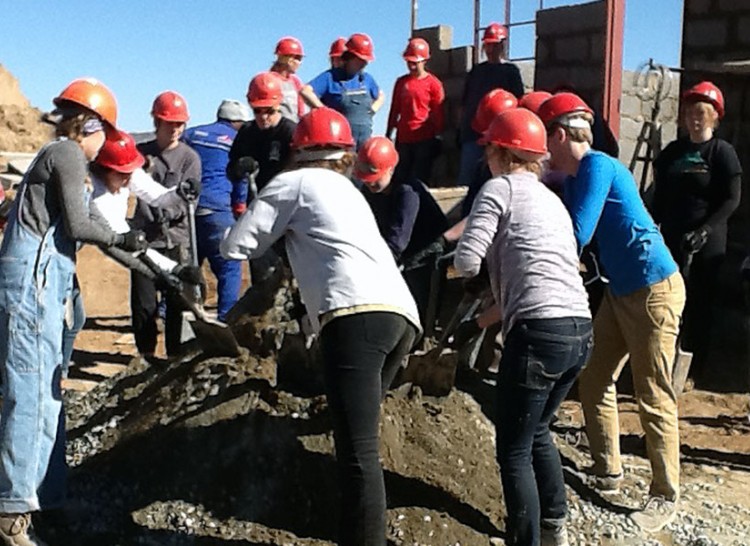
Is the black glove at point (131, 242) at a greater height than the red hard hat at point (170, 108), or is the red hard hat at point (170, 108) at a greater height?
the red hard hat at point (170, 108)

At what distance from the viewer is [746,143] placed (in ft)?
25.6

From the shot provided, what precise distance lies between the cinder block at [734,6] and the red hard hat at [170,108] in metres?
4.06

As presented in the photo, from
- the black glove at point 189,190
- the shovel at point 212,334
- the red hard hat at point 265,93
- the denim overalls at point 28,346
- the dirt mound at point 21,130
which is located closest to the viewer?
the denim overalls at point 28,346

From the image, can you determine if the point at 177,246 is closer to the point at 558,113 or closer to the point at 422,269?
the point at 422,269

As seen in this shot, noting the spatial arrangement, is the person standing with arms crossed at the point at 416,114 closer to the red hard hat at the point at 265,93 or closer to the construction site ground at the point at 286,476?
the red hard hat at the point at 265,93

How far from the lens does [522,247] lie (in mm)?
3605

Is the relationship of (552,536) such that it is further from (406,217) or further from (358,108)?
(358,108)

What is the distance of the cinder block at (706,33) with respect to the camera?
7.91m

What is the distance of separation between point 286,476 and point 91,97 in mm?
1685

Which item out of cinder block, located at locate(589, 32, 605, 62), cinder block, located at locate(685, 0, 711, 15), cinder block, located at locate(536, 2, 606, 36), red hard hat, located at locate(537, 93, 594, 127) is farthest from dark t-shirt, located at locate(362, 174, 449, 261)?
cinder block, located at locate(536, 2, 606, 36)

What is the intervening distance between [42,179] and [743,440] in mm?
4047

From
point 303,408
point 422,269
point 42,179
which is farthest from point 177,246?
point 42,179

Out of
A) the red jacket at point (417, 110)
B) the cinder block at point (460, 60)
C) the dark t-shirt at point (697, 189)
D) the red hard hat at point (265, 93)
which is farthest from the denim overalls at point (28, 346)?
the cinder block at point (460, 60)

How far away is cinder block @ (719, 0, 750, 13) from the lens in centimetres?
776
